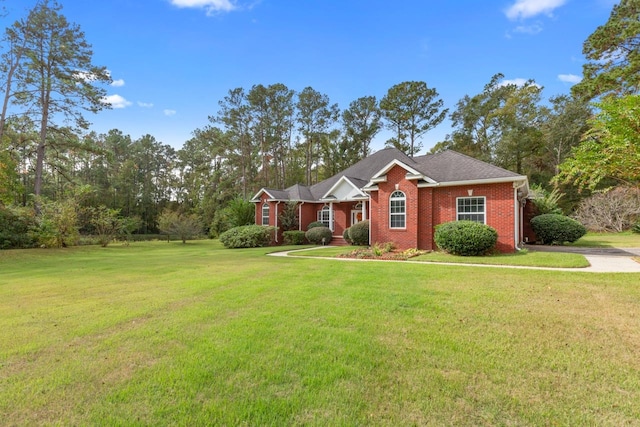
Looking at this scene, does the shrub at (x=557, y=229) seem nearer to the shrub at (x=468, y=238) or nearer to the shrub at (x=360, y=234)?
the shrub at (x=468, y=238)

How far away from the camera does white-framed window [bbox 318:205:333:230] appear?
21.6 m

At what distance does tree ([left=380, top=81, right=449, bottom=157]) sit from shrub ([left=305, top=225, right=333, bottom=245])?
20.1 metres

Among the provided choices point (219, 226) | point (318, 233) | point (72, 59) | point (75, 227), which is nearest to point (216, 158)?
point (219, 226)

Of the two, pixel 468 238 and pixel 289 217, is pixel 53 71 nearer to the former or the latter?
pixel 289 217

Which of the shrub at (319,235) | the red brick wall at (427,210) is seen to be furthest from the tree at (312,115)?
the red brick wall at (427,210)

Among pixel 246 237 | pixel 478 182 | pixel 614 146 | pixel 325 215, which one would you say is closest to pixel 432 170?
pixel 478 182

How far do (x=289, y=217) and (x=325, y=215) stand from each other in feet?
8.75

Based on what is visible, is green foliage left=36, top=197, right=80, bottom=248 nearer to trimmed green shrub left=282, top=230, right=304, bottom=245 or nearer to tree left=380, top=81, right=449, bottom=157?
trimmed green shrub left=282, top=230, right=304, bottom=245

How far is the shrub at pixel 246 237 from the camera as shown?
1955cm

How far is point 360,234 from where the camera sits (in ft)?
55.1

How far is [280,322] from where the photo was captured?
4.59 meters

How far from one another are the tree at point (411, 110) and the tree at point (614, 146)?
30.3 m

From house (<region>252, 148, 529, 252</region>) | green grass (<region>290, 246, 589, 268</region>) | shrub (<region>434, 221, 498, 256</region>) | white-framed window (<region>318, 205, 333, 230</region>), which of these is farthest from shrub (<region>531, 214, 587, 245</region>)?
white-framed window (<region>318, 205, 333, 230</region>)

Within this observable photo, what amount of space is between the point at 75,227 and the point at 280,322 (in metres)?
22.7
